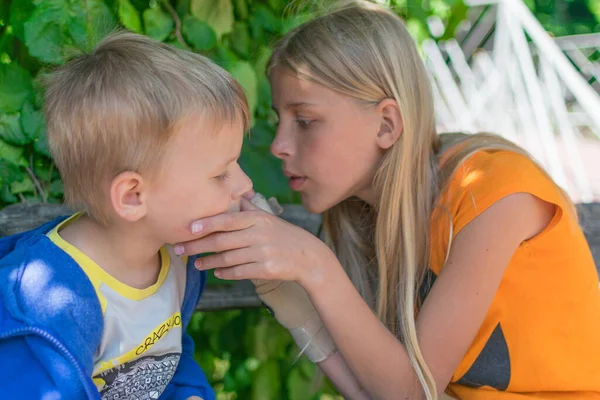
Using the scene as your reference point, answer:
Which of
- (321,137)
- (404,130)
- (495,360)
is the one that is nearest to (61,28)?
(321,137)

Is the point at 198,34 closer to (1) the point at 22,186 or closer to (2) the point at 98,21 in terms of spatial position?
(2) the point at 98,21

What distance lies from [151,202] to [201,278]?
1.37ft

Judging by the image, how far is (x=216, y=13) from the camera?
2.05 m

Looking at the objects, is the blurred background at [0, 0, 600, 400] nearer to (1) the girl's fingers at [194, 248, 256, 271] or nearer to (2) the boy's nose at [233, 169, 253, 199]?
(2) the boy's nose at [233, 169, 253, 199]

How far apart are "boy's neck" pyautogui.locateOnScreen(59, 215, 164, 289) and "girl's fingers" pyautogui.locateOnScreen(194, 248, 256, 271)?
119 mm

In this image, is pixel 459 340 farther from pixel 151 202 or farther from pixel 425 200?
pixel 151 202

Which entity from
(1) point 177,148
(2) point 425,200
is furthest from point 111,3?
(2) point 425,200

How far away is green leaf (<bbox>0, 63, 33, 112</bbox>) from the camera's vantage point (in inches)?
76.2

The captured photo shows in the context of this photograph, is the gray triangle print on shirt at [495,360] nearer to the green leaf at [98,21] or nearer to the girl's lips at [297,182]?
the girl's lips at [297,182]

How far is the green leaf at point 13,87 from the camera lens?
1936mm

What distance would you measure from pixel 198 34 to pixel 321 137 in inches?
17.2

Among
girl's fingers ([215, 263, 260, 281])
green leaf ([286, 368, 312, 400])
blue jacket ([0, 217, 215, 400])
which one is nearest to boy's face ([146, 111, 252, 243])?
girl's fingers ([215, 263, 260, 281])

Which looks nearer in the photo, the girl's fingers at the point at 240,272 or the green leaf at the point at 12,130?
the girl's fingers at the point at 240,272

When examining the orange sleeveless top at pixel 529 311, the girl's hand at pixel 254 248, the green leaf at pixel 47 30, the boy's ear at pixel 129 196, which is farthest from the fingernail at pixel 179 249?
the orange sleeveless top at pixel 529 311
